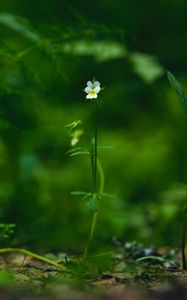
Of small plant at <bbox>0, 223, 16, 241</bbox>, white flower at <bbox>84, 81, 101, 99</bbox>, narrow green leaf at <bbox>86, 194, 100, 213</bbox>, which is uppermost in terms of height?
white flower at <bbox>84, 81, 101, 99</bbox>

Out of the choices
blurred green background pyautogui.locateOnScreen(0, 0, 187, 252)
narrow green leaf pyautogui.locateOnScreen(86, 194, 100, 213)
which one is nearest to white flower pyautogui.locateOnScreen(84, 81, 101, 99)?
narrow green leaf pyautogui.locateOnScreen(86, 194, 100, 213)

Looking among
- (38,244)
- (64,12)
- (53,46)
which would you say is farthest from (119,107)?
(38,244)

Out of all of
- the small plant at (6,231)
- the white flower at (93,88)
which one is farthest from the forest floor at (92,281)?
the white flower at (93,88)

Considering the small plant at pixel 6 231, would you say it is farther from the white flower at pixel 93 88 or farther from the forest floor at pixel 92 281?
the white flower at pixel 93 88

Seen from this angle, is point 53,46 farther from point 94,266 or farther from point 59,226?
point 94,266

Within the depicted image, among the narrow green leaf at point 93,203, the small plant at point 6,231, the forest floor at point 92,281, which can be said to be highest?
the narrow green leaf at point 93,203

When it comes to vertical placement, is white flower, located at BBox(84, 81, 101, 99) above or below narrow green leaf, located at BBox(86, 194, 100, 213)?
above

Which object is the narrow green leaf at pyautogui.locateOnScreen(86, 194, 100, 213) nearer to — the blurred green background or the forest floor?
the forest floor

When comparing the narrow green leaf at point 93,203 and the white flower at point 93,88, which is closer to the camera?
the narrow green leaf at point 93,203

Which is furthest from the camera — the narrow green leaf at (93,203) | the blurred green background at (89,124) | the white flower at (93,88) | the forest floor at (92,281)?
the blurred green background at (89,124)

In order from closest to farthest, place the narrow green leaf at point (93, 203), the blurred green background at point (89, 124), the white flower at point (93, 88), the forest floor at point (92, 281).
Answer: the forest floor at point (92, 281)
the narrow green leaf at point (93, 203)
the white flower at point (93, 88)
the blurred green background at point (89, 124)
